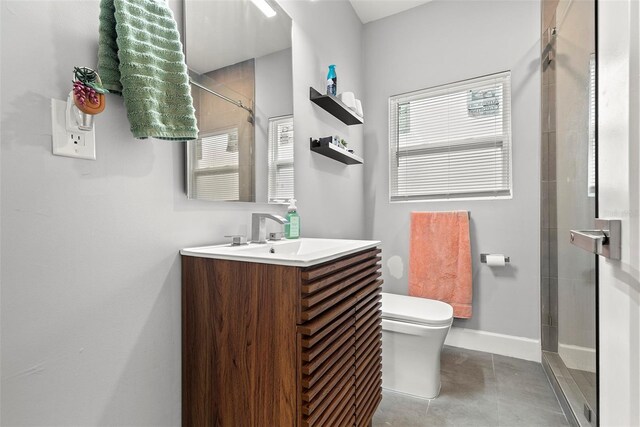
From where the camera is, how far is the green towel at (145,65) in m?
0.79

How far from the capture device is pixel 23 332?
2.25 feet

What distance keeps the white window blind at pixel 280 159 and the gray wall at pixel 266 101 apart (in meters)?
0.03

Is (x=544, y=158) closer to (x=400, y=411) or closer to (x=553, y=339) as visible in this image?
(x=553, y=339)

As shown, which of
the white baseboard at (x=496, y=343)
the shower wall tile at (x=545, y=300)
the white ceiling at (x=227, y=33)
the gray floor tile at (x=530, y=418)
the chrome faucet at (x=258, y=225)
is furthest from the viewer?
the white baseboard at (x=496, y=343)

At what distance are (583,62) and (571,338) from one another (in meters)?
1.39

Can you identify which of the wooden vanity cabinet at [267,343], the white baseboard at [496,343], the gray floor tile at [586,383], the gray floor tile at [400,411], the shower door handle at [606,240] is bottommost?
the gray floor tile at [400,411]

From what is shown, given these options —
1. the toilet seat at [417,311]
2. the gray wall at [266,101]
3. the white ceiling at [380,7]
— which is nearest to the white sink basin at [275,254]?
the gray wall at [266,101]

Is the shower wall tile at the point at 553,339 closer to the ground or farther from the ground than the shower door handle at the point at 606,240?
closer to the ground

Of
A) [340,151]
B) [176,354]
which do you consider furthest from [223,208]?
[340,151]

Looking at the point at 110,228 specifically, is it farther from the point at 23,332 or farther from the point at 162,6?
the point at 162,6

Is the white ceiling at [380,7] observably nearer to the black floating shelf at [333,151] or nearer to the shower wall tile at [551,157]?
the black floating shelf at [333,151]

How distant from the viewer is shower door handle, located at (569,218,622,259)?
712 mm

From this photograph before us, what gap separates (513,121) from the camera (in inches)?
84.9

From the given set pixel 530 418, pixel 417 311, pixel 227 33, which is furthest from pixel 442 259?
pixel 227 33
